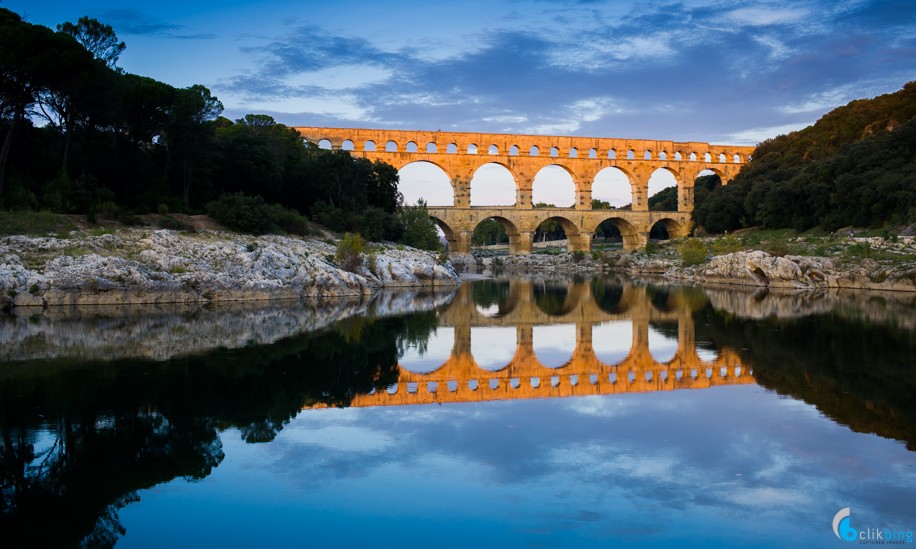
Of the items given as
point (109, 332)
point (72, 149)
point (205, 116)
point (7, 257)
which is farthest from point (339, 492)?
point (205, 116)

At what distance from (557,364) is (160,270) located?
424 inches

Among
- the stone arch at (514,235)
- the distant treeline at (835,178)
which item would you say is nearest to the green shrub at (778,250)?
the distant treeline at (835,178)

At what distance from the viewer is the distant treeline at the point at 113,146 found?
57.8 ft

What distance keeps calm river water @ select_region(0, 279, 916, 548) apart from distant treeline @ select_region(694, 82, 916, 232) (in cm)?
1885

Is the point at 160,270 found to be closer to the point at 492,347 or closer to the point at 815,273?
the point at 492,347

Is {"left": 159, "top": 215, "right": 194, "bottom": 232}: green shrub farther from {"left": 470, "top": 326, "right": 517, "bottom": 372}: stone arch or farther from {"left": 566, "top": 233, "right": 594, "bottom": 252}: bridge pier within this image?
{"left": 566, "top": 233, "right": 594, "bottom": 252}: bridge pier

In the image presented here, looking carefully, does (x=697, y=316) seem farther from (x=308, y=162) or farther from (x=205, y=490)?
(x=308, y=162)

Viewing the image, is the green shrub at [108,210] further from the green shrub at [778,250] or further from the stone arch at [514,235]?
the stone arch at [514,235]

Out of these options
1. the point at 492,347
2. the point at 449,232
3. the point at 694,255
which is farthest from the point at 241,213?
the point at 449,232

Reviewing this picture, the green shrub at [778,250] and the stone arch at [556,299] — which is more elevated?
the green shrub at [778,250]

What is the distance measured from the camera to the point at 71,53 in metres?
17.5

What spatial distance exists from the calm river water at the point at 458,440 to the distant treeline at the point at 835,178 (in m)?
18.8

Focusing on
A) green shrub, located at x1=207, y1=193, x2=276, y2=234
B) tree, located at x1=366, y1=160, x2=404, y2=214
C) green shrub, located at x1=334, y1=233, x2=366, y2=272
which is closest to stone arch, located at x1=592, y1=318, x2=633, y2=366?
green shrub, located at x1=334, y1=233, x2=366, y2=272

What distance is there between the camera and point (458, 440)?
5.37 meters
